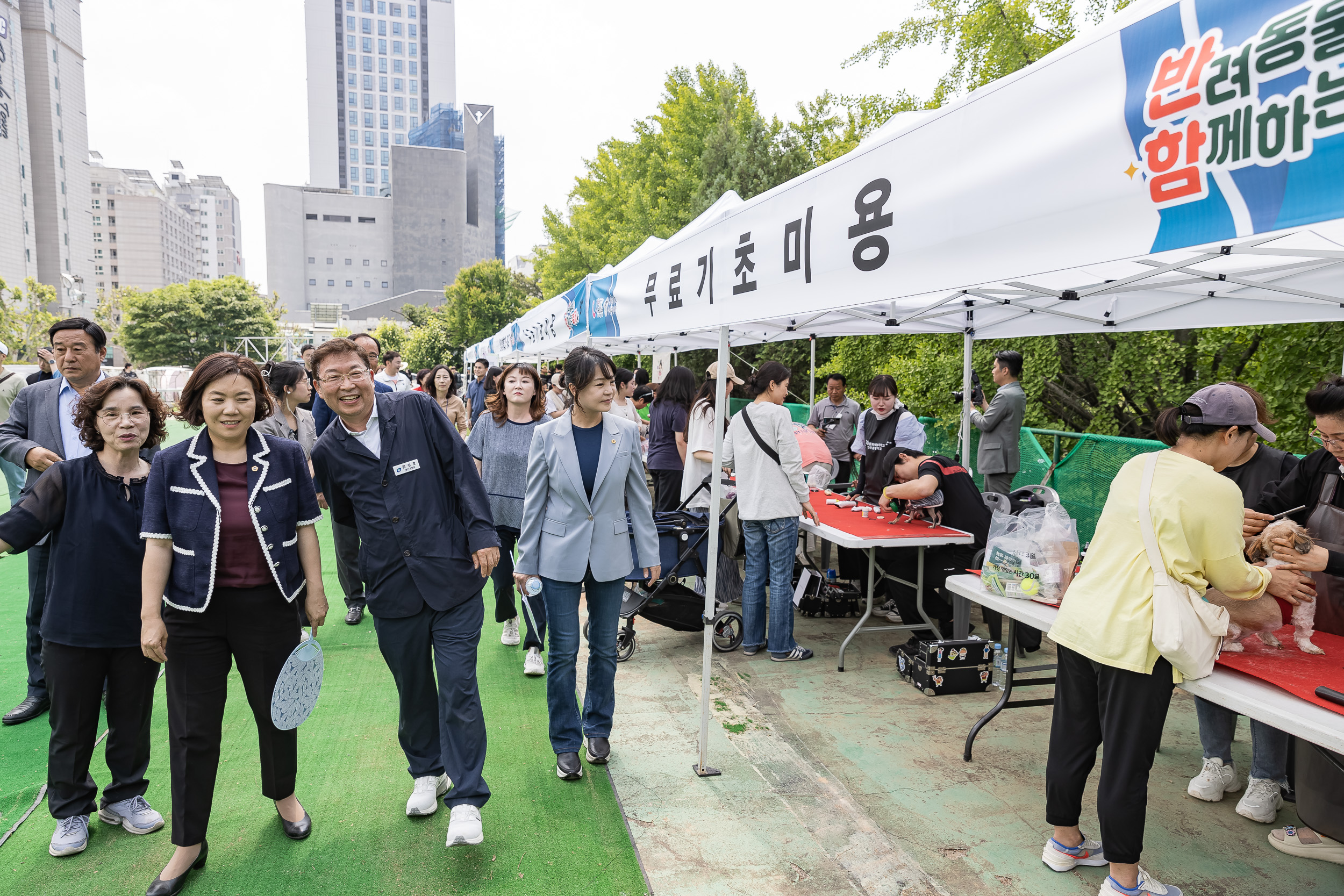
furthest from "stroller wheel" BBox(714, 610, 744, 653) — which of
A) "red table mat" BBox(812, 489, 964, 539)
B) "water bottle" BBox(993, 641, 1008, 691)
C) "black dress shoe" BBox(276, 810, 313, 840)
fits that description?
"black dress shoe" BBox(276, 810, 313, 840)

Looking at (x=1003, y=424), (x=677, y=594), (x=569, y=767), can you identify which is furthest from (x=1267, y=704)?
(x=1003, y=424)

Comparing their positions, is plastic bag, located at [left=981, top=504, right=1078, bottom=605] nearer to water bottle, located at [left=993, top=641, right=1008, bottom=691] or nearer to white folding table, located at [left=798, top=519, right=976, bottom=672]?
white folding table, located at [left=798, top=519, right=976, bottom=672]

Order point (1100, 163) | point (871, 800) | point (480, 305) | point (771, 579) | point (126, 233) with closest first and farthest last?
point (1100, 163), point (871, 800), point (771, 579), point (480, 305), point (126, 233)

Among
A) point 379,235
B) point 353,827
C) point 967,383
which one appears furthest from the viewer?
point 379,235

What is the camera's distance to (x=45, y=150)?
2830 inches

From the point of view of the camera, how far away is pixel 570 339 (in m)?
7.95

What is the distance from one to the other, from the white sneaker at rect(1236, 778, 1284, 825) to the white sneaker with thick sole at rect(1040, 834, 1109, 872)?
0.80 m

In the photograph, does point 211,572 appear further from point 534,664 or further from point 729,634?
→ point 729,634

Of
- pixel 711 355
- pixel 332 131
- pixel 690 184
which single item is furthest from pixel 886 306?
pixel 332 131

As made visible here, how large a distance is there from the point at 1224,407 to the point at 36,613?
4.98 m

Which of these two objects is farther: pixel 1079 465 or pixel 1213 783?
pixel 1079 465

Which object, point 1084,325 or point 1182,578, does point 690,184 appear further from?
point 1182,578

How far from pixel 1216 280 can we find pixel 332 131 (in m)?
140

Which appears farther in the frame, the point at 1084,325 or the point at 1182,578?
→ the point at 1084,325
